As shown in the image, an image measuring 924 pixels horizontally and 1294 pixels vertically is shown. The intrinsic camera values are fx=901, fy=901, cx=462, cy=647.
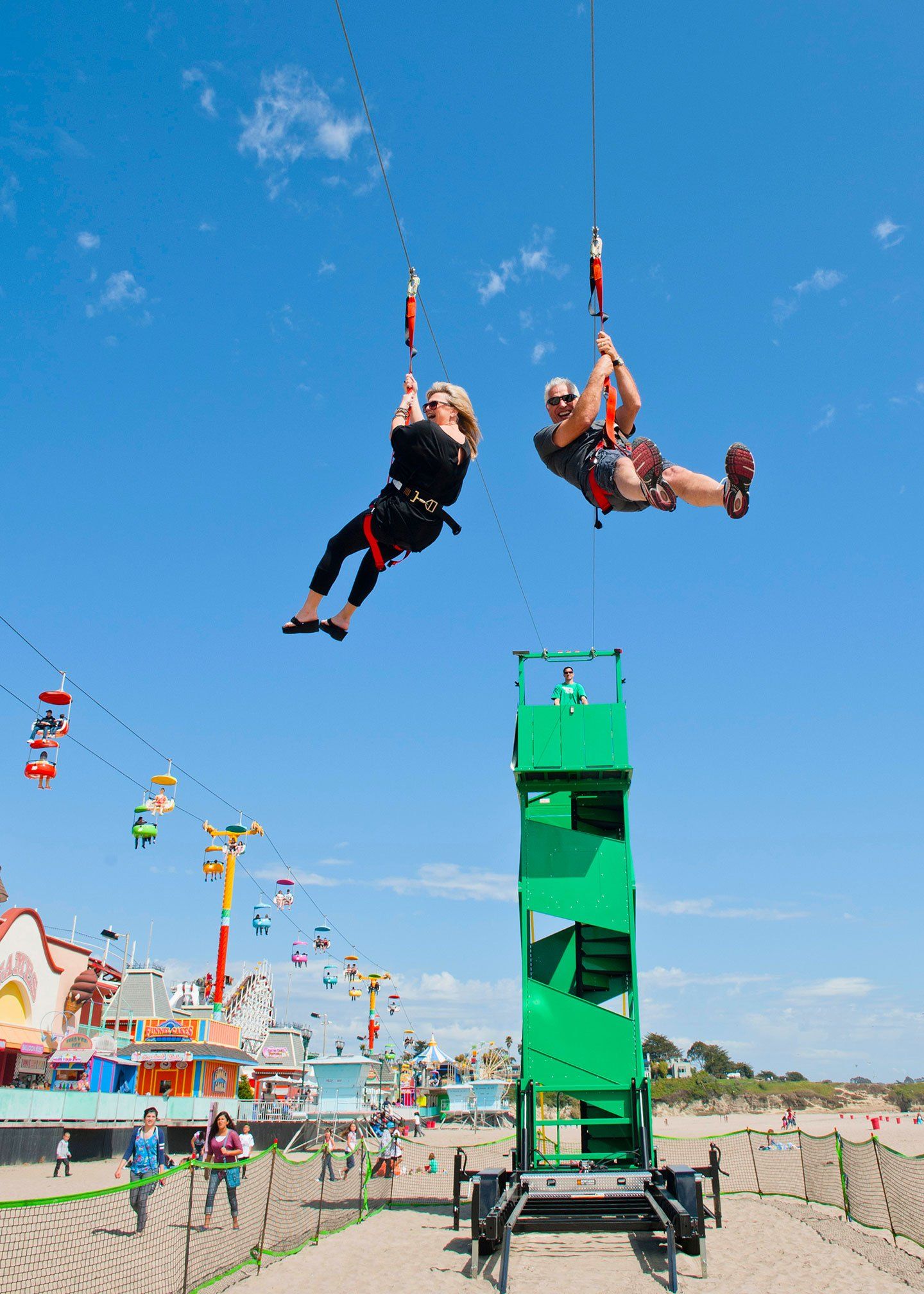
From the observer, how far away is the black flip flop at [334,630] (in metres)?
6.04

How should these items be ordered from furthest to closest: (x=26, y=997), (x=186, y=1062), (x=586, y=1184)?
(x=186, y=1062) < (x=26, y=997) < (x=586, y=1184)

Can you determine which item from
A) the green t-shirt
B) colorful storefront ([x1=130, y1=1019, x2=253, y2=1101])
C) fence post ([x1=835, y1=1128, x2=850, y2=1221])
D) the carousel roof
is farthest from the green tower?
the carousel roof

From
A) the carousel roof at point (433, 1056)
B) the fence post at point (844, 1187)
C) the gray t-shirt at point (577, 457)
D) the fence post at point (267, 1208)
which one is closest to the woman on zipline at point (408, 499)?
the gray t-shirt at point (577, 457)

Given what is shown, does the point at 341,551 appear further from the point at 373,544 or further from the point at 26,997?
the point at 26,997

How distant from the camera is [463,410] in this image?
20.1ft

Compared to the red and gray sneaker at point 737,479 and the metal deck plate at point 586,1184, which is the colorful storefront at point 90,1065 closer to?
the metal deck plate at point 586,1184

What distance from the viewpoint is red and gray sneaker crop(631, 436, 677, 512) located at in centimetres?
530

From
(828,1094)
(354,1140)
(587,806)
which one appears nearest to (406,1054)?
(828,1094)

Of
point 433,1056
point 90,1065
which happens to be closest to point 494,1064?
point 433,1056

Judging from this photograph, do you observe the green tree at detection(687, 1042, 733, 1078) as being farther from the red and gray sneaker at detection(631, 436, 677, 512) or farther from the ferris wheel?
the red and gray sneaker at detection(631, 436, 677, 512)

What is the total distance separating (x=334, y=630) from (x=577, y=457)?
6.73ft

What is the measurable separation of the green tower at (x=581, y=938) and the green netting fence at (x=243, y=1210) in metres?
2.91

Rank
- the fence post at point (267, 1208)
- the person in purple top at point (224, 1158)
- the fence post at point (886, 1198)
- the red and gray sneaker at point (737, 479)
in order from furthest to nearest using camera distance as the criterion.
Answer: the fence post at point (886, 1198) → the person in purple top at point (224, 1158) → the fence post at point (267, 1208) → the red and gray sneaker at point (737, 479)

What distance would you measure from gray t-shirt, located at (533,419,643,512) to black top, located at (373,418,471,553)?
803mm
